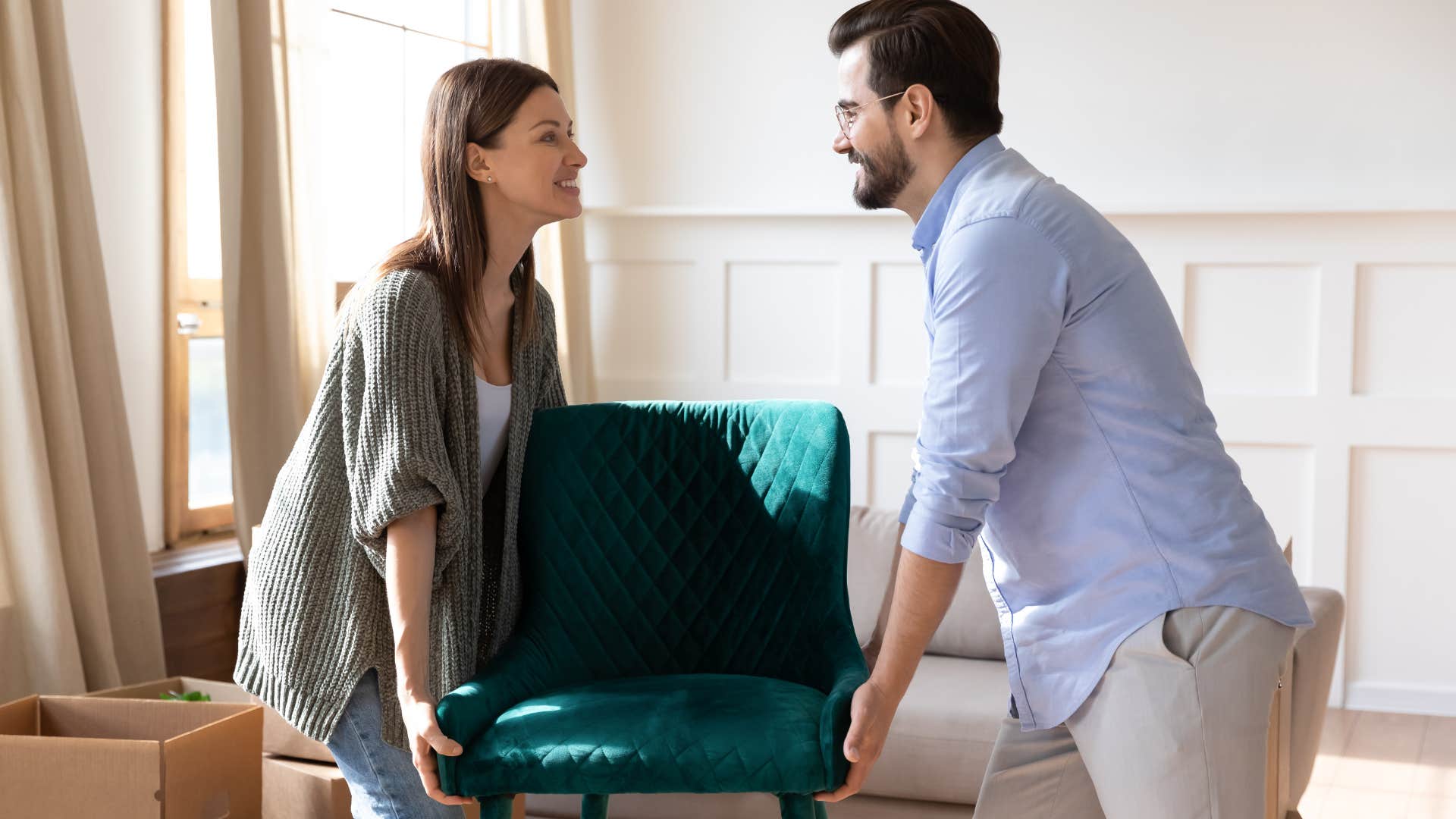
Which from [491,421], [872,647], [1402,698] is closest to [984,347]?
[491,421]

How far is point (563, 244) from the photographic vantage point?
14.2 feet

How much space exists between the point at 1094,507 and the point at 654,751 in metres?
0.56

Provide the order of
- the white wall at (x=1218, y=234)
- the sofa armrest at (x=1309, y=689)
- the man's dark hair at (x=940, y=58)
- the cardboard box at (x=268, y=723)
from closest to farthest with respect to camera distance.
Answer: the man's dark hair at (x=940, y=58) < the sofa armrest at (x=1309, y=689) < the cardboard box at (x=268, y=723) < the white wall at (x=1218, y=234)

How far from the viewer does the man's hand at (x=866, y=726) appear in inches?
53.7

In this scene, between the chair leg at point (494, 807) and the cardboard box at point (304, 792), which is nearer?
the chair leg at point (494, 807)

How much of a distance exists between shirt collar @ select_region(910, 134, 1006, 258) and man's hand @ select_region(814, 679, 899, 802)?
1.56ft

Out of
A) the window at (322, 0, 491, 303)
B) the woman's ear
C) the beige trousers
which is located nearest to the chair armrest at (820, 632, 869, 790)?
the beige trousers

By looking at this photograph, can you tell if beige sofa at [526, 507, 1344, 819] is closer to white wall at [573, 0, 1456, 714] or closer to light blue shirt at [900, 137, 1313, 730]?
light blue shirt at [900, 137, 1313, 730]

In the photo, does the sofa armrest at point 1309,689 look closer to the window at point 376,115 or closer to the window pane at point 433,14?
the window at point 376,115

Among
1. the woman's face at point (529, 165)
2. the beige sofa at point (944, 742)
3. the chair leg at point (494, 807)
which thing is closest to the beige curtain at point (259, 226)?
the beige sofa at point (944, 742)

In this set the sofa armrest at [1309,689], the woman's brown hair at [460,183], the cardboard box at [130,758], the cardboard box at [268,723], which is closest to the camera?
the woman's brown hair at [460,183]

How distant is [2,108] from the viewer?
238cm

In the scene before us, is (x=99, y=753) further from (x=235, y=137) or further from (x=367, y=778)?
(x=235, y=137)

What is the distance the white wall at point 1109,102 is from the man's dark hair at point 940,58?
2686 millimetres
